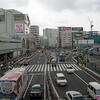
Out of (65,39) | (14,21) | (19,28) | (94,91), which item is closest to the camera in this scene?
(94,91)

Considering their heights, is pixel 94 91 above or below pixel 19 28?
below

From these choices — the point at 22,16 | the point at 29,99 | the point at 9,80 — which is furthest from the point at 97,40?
the point at 22,16

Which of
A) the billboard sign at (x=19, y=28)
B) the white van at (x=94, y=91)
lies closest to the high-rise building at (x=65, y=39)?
the billboard sign at (x=19, y=28)

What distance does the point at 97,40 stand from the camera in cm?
5216

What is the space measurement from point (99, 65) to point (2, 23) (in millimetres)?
89160

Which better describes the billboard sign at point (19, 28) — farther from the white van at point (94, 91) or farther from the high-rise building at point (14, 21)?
the white van at point (94, 91)

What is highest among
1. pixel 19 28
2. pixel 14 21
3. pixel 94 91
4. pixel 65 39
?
pixel 14 21

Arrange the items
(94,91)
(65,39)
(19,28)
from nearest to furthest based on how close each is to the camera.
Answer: (94,91) → (19,28) → (65,39)

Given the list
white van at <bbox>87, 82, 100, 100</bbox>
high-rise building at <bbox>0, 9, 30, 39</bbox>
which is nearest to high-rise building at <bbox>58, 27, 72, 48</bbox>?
high-rise building at <bbox>0, 9, 30, 39</bbox>

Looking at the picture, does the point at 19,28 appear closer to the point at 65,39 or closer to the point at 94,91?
the point at 65,39

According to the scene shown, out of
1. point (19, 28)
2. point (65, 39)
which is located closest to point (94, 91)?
point (19, 28)

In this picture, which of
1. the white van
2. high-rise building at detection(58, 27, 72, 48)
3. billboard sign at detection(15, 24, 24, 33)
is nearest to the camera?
the white van

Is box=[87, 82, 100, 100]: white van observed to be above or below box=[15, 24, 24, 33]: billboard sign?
below

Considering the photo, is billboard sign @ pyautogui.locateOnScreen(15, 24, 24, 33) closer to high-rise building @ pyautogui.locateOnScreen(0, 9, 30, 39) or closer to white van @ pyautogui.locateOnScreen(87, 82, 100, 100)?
high-rise building @ pyautogui.locateOnScreen(0, 9, 30, 39)
